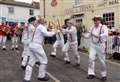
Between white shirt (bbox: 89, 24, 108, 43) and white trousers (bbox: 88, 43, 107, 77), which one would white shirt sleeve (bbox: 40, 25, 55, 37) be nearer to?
white shirt (bbox: 89, 24, 108, 43)

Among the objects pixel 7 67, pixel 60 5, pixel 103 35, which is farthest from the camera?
pixel 60 5

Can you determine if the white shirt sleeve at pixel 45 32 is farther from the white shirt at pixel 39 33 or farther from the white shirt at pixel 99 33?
the white shirt at pixel 99 33

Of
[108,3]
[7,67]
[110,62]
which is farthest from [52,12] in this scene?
[7,67]

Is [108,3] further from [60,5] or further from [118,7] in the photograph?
[60,5]

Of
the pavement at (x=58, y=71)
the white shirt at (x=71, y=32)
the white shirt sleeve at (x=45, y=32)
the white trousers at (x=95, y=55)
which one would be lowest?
the pavement at (x=58, y=71)

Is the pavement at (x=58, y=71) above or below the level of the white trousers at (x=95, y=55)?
below

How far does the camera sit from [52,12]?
34.4 m

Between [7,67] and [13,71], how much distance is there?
1076 millimetres

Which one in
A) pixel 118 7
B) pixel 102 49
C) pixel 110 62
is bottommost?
pixel 110 62

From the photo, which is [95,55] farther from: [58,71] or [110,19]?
[110,19]

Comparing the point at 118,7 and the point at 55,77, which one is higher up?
the point at 118,7

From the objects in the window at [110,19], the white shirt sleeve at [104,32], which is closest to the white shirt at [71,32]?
the white shirt sleeve at [104,32]

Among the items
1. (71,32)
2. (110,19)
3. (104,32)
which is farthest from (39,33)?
(110,19)

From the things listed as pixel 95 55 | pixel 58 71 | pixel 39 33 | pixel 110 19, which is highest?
pixel 110 19
